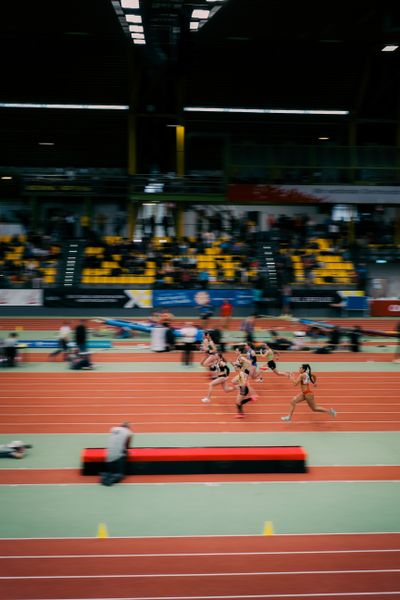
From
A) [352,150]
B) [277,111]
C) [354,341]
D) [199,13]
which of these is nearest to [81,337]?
[354,341]

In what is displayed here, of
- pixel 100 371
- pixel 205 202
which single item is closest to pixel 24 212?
pixel 205 202

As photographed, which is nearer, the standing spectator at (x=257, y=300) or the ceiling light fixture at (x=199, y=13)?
the ceiling light fixture at (x=199, y=13)

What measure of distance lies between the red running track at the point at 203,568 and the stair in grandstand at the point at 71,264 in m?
25.4

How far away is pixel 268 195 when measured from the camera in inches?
1469

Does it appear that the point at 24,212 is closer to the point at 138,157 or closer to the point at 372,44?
the point at 138,157

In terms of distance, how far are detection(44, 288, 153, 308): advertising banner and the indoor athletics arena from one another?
0.36 ft

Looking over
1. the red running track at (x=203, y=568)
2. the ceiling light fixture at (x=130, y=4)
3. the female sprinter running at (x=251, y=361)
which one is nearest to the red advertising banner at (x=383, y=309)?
the female sprinter running at (x=251, y=361)

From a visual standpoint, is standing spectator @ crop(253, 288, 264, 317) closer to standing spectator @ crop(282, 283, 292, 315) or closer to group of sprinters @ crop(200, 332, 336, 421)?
standing spectator @ crop(282, 283, 292, 315)

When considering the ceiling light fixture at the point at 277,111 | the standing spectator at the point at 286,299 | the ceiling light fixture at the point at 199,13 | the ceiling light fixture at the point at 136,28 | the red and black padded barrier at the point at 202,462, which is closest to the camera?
the red and black padded barrier at the point at 202,462

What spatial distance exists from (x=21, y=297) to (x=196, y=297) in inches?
318

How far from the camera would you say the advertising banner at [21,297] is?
3141 centimetres

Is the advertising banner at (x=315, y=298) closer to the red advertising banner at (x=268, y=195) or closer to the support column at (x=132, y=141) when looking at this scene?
the red advertising banner at (x=268, y=195)

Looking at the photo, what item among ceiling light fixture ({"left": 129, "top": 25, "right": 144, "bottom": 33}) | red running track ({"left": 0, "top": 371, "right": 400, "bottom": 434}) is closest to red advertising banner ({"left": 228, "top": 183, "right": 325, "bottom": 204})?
ceiling light fixture ({"left": 129, "top": 25, "right": 144, "bottom": 33})

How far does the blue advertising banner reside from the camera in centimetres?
3172
